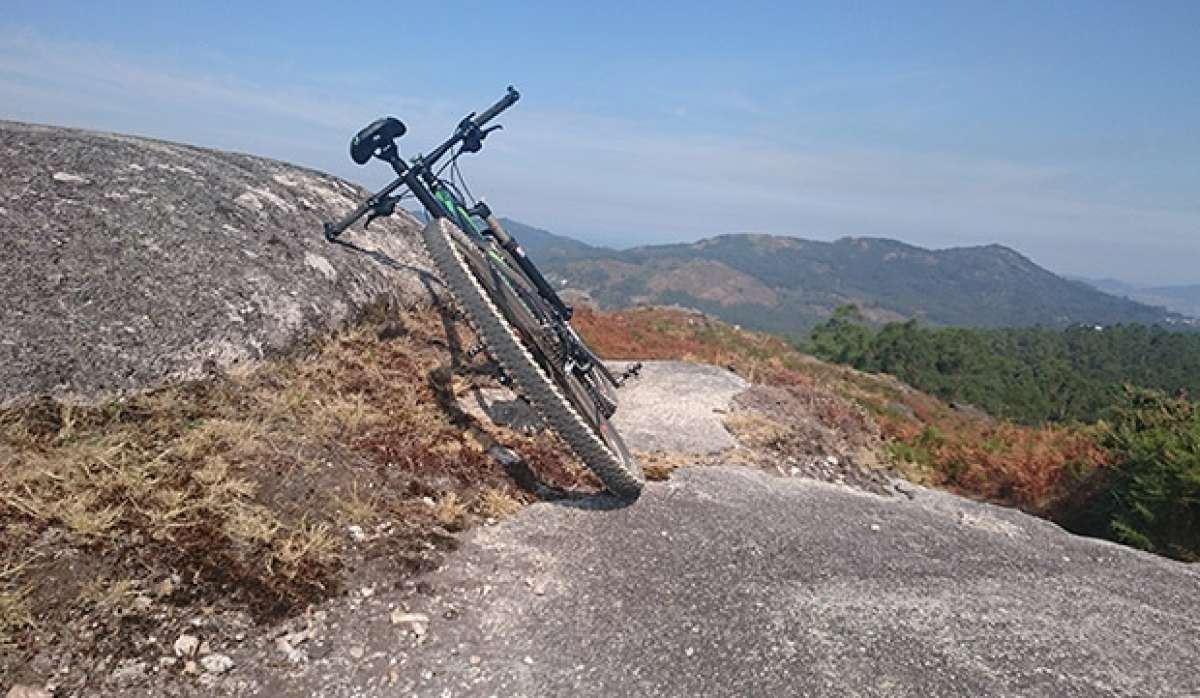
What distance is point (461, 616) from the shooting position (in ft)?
14.1

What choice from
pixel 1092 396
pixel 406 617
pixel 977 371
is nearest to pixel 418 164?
pixel 406 617

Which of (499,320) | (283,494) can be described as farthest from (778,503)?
(283,494)

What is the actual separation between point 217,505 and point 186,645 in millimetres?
1053

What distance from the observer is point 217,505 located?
4.44 metres

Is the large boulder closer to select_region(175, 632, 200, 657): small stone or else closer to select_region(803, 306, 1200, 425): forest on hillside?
select_region(175, 632, 200, 657): small stone

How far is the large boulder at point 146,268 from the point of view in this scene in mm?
5328

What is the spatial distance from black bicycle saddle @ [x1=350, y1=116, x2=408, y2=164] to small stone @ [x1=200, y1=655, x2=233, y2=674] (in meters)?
5.99

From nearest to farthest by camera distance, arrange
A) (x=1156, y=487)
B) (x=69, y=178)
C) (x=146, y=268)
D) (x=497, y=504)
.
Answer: (x=497, y=504), (x=146, y=268), (x=69, y=178), (x=1156, y=487)

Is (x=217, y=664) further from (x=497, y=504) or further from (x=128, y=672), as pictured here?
(x=497, y=504)

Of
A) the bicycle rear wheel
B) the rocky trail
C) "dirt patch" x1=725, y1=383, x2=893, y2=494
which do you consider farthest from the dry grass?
"dirt patch" x1=725, y1=383, x2=893, y2=494

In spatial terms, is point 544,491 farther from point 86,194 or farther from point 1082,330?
point 1082,330

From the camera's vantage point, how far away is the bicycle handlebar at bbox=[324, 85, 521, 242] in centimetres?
802

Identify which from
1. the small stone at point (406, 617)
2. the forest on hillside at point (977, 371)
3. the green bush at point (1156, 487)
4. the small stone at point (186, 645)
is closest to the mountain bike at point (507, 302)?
the small stone at point (406, 617)

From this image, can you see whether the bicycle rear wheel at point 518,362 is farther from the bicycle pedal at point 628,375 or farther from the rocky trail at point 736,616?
the bicycle pedal at point 628,375
